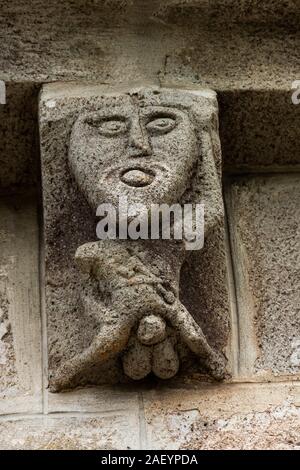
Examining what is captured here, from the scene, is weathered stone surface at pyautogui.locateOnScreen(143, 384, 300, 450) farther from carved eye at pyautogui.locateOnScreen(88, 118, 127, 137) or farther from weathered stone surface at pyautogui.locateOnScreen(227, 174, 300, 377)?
carved eye at pyautogui.locateOnScreen(88, 118, 127, 137)

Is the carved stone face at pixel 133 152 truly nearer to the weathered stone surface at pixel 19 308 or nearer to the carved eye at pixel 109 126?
the carved eye at pixel 109 126

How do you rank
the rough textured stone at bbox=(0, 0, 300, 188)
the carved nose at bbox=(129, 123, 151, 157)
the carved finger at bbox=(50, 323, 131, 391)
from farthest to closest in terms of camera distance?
the rough textured stone at bbox=(0, 0, 300, 188) < the carved nose at bbox=(129, 123, 151, 157) < the carved finger at bbox=(50, 323, 131, 391)

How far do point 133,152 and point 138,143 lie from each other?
0.02 m

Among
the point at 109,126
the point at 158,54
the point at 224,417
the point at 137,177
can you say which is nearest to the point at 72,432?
the point at 224,417

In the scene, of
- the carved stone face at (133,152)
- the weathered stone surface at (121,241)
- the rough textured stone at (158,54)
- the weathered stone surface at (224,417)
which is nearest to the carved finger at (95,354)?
the weathered stone surface at (121,241)

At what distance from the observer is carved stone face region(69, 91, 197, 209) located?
245 centimetres

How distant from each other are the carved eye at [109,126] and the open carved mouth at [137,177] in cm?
14

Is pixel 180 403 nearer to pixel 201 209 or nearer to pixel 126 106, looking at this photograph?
pixel 201 209

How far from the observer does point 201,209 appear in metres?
2.51

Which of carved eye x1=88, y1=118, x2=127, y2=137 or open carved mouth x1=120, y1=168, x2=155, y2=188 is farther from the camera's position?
carved eye x1=88, y1=118, x2=127, y2=137

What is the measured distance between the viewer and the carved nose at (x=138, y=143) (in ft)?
8.26

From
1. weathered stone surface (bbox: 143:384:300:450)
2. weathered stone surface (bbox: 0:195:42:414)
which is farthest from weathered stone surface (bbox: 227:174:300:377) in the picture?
weathered stone surface (bbox: 0:195:42:414)
